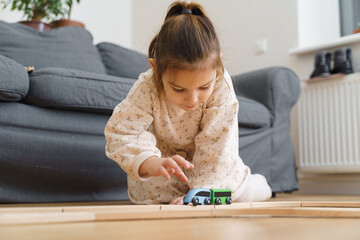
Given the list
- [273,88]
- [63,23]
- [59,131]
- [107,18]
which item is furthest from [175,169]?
[107,18]

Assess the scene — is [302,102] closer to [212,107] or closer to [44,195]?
[212,107]

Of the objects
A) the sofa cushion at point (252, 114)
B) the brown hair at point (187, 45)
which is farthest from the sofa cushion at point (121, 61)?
the brown hair at point (187, 45)

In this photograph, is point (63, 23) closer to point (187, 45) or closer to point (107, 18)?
point (107, 18)

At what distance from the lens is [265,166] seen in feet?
5.81

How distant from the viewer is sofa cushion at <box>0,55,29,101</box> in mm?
1153

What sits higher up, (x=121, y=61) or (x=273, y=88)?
(x=121, y=61)

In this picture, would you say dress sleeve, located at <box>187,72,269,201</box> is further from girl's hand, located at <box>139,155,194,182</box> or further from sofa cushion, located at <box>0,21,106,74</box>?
sofa cushion, located at <box>0,21,106,74</box>

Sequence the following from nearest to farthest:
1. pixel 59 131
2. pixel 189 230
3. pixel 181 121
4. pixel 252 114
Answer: pixel 189 230
pixel 181 121
pixel 59 131
pixel 252 114

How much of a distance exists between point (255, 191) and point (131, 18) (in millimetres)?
2399

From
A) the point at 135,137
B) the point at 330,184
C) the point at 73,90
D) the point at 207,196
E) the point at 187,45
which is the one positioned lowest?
the point at 330,184

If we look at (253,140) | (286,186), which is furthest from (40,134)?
(286,186)

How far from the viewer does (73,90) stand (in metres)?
1.29

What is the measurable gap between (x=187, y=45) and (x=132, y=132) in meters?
0.27

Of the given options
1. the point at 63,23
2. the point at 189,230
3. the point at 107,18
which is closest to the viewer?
the point at 189,230
